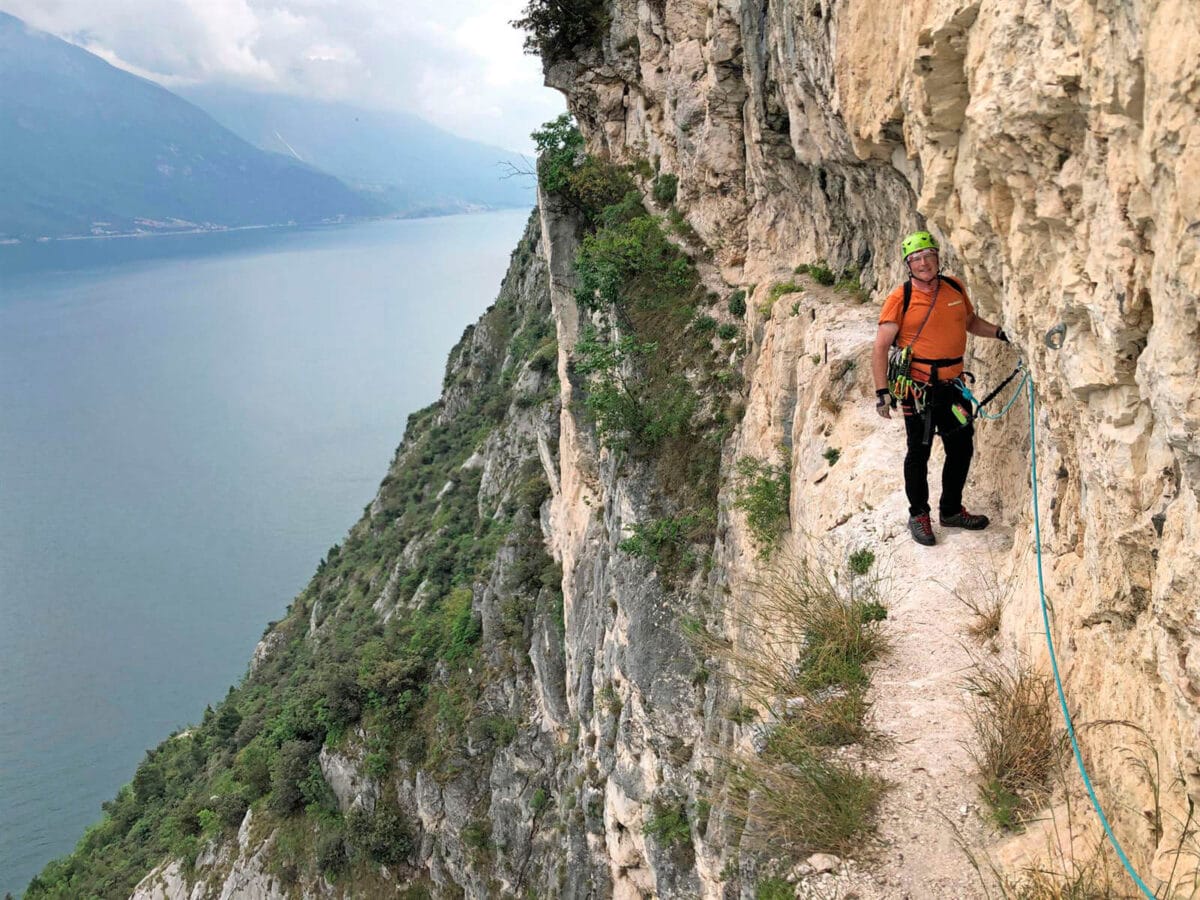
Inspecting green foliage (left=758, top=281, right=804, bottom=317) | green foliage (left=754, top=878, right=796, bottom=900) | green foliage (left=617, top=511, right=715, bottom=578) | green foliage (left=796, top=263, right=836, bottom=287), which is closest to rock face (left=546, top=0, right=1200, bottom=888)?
green foliage (left=754, top=878, right=796, bottom=900)

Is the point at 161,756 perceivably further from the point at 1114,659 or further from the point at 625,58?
the point at 1114,659

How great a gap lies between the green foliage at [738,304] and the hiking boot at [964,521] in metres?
8.06

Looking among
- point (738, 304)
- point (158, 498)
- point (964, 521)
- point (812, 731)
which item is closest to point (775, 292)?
point (738, 304)

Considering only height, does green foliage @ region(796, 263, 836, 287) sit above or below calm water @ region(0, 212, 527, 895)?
above

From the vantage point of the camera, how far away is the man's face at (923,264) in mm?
5621

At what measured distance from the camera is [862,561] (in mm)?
6566

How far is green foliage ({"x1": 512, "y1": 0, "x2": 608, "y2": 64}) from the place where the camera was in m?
17.4

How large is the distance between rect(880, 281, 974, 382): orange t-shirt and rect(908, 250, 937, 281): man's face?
13cm

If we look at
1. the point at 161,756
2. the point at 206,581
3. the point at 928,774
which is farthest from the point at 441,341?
the point at 928,774

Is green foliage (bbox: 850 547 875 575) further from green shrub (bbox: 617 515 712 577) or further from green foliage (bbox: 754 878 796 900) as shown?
green shrub (bbox: 617 515 712 577)

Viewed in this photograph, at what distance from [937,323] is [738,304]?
8344 mm

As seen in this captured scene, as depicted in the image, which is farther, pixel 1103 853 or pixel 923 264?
pixel 923 264

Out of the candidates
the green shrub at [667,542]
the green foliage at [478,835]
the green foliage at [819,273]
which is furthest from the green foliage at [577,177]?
the green foliage at [478,835]

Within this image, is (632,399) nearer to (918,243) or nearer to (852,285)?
(852,285)
